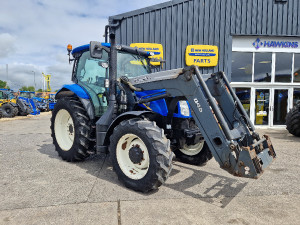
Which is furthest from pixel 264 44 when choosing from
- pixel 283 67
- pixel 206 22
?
pixel 206 22

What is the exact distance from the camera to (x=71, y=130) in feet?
15.5

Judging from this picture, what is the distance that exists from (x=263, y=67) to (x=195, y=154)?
26.5 ft

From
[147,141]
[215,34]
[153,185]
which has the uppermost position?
[215,34]

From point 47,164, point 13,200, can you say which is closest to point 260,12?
point 47,164

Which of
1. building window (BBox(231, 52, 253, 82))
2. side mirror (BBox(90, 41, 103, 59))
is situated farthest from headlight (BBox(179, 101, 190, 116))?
building window (BBox(231, 52, 253, 82))

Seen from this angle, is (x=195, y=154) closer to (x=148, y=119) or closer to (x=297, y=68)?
(x=148, y=119)

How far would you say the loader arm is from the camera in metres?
2.63

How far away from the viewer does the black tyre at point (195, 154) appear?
4198mm

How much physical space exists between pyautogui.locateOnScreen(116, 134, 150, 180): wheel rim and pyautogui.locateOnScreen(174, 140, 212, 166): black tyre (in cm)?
140

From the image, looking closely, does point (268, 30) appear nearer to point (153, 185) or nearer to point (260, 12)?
point (260, 12)

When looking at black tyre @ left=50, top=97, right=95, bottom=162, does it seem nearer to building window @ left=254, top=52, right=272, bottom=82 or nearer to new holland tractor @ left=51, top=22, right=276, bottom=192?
new holland tractor @ left=51, top=22, right=276, bottom=192

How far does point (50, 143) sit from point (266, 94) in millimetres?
9510

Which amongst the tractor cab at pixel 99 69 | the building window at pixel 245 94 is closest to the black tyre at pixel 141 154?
the tractor cab at pixel 99 69

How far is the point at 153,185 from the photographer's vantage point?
292 centimetres
